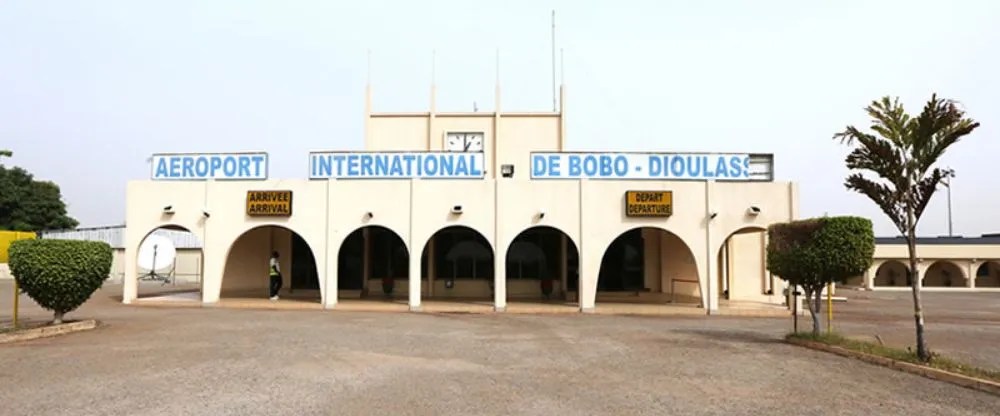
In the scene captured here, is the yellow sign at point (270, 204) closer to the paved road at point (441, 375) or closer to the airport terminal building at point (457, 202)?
the airport terminal building at point (457, 202)

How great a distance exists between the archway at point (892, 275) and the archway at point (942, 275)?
135cm

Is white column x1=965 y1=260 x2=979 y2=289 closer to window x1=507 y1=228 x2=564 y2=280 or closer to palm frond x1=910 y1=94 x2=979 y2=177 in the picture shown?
window x1=507 y1=228 x2=564 y2=280

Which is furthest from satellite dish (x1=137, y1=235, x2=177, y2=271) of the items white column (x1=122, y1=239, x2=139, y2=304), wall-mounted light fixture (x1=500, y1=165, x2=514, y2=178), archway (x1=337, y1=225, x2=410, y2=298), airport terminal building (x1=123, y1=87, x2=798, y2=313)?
wall-mounted light fixture (x1=500, y1=165, x2=514, y2=178)

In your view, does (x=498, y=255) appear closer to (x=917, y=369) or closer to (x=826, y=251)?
(x=826, y=251)

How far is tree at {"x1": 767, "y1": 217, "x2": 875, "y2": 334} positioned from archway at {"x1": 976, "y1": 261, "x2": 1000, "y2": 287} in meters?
41.7

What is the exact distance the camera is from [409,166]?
20.7m

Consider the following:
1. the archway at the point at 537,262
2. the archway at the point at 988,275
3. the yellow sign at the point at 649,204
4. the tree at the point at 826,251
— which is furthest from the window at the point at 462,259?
the archway at the point at 988,275

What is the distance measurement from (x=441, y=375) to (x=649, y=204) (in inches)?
474

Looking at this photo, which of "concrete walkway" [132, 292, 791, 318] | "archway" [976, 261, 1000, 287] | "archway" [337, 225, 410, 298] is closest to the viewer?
"concrete walkway" [132, 292, 791, 318]

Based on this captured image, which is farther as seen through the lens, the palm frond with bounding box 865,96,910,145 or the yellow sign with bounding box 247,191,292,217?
the yellow sign with bounding box 247,191,292,217

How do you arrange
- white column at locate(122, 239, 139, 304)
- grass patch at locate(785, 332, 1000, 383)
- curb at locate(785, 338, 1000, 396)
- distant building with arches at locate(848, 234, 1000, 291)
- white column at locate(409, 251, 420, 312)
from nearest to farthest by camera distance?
curb at locate(785, 338, 1000, 396), grass patch at locate(785, 332, 1000, 383), white column at locate(409, 251, 420, 312), white column at locate(122, 239, 139, 304), distant building with arches at locate(848, 234, 1000, 291)

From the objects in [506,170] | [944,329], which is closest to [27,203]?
[506,170]

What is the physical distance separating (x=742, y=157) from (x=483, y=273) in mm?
9542

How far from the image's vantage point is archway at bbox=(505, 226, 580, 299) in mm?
24609
